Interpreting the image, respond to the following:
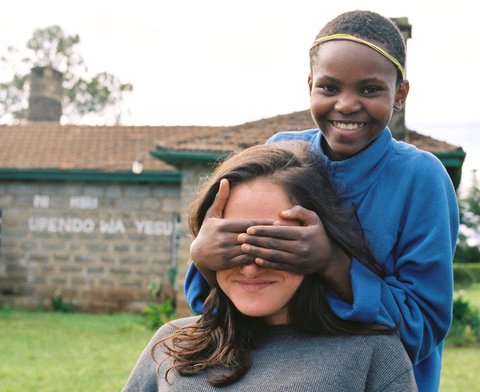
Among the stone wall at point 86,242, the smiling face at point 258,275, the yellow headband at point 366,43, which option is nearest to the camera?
the smiling face at point 258,275

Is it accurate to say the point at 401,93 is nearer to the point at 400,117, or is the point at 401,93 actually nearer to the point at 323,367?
the point at 323,367

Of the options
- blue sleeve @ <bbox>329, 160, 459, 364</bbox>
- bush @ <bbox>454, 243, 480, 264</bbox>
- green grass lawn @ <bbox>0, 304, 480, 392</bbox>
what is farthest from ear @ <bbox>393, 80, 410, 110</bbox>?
bush @ <bbox>454, 243, 480, 264</bbox>

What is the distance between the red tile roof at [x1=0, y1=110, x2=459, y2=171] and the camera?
38.0 feet

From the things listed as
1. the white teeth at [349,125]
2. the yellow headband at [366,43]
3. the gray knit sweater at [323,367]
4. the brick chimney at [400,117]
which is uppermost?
the brick chimney at [400,117]

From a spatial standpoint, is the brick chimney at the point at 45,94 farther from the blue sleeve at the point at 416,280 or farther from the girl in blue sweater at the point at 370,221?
the blue sleeve at the point at 416,280

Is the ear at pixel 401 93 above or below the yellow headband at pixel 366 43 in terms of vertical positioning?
below

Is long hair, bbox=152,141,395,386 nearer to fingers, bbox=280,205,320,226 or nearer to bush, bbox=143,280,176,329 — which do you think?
fingers, bbox=280,205,320,226

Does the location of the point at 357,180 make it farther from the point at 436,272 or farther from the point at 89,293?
the point at 89,293

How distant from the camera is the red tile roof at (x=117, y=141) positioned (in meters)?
11.6

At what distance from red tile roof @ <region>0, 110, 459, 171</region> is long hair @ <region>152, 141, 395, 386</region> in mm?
9034

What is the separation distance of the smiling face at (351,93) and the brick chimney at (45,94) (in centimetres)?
1796

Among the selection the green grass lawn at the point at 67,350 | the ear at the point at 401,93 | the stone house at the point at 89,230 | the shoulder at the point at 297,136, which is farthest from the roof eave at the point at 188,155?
the ear at the point at 401,93

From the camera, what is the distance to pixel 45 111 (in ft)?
65.1

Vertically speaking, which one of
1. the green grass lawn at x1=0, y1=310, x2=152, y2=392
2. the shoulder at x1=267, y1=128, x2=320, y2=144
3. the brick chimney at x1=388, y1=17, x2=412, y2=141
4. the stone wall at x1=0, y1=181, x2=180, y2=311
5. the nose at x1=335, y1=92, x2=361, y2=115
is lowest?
the green grass lawn at x1=0, y1=310, x2=152, y2=392
